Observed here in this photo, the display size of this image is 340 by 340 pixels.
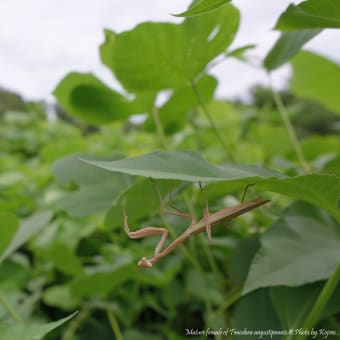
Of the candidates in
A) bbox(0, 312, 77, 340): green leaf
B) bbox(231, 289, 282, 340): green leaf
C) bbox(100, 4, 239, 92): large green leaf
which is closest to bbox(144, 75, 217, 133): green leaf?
bbox(100, 4, 239, 92): large green leaf

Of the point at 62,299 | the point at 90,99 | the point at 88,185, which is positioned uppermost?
the point at 90,99

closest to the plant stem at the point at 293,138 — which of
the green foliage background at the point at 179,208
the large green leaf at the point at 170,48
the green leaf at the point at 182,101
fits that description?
the green foliage background at the point at 179,208

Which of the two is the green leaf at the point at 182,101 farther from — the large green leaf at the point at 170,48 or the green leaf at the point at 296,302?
the green leaf at the point at 296,302

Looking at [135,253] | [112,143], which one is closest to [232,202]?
[135,253]

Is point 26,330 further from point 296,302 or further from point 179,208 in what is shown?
point 179,208

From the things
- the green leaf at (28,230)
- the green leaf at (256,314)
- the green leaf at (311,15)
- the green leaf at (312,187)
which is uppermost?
the green leaf at (311,15)

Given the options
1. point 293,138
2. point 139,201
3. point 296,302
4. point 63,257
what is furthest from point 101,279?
point 293,138

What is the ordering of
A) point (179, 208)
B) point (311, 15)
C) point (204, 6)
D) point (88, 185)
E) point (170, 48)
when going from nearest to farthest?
point (204, 6) < point (311, 15) < point (170, 48) < point (88, 185) < point (179, 208)

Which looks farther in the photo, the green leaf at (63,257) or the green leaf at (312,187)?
the green leaf at (63,257)
